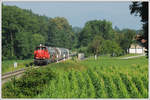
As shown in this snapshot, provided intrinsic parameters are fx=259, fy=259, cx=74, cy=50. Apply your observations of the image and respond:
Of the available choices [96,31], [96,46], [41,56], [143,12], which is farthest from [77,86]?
[96,31]

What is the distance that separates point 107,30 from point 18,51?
37.5m

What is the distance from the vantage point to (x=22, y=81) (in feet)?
67.0

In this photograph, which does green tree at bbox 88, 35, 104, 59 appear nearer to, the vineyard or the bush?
the vineyard

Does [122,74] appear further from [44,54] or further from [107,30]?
[107,30]

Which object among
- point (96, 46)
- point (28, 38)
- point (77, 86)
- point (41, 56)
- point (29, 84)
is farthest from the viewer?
point (28, 38)

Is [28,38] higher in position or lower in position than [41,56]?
higher

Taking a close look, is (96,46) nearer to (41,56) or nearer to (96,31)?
(41,56)

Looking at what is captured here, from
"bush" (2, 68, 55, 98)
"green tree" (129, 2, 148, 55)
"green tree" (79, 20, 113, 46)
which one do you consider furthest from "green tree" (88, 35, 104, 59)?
"bush" (2, 68, 55, 98)

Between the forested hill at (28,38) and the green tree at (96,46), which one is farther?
the forested hill at (28,38)

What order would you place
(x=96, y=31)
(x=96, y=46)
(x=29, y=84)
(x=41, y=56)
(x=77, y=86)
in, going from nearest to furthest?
(x=77, y=86), (x=29, y=84), (x=41, y=56), (x=96, y=46), (x=96, y=31)

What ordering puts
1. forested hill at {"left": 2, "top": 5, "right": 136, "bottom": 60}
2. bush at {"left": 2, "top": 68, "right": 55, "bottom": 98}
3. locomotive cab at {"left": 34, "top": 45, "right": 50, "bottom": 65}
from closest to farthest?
1. bush at {"left": 2, "top": 68, "right": 55, "bottom": 98}
2. locomotive cab at {"left": 34, "top": 45, "right": 50, "bottom": 65}
3. forested hill at {"left": 2, "top": 5, "right": 136, "bottom": 60}

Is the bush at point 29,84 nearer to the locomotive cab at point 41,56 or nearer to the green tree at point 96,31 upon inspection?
the locomotive cab at point 41,56

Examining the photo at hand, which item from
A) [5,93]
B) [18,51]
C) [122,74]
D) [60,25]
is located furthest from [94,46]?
[60,25]

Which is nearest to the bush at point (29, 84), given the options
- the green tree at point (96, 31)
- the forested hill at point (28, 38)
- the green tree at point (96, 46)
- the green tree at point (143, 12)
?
the green tree at point (143, 12)
